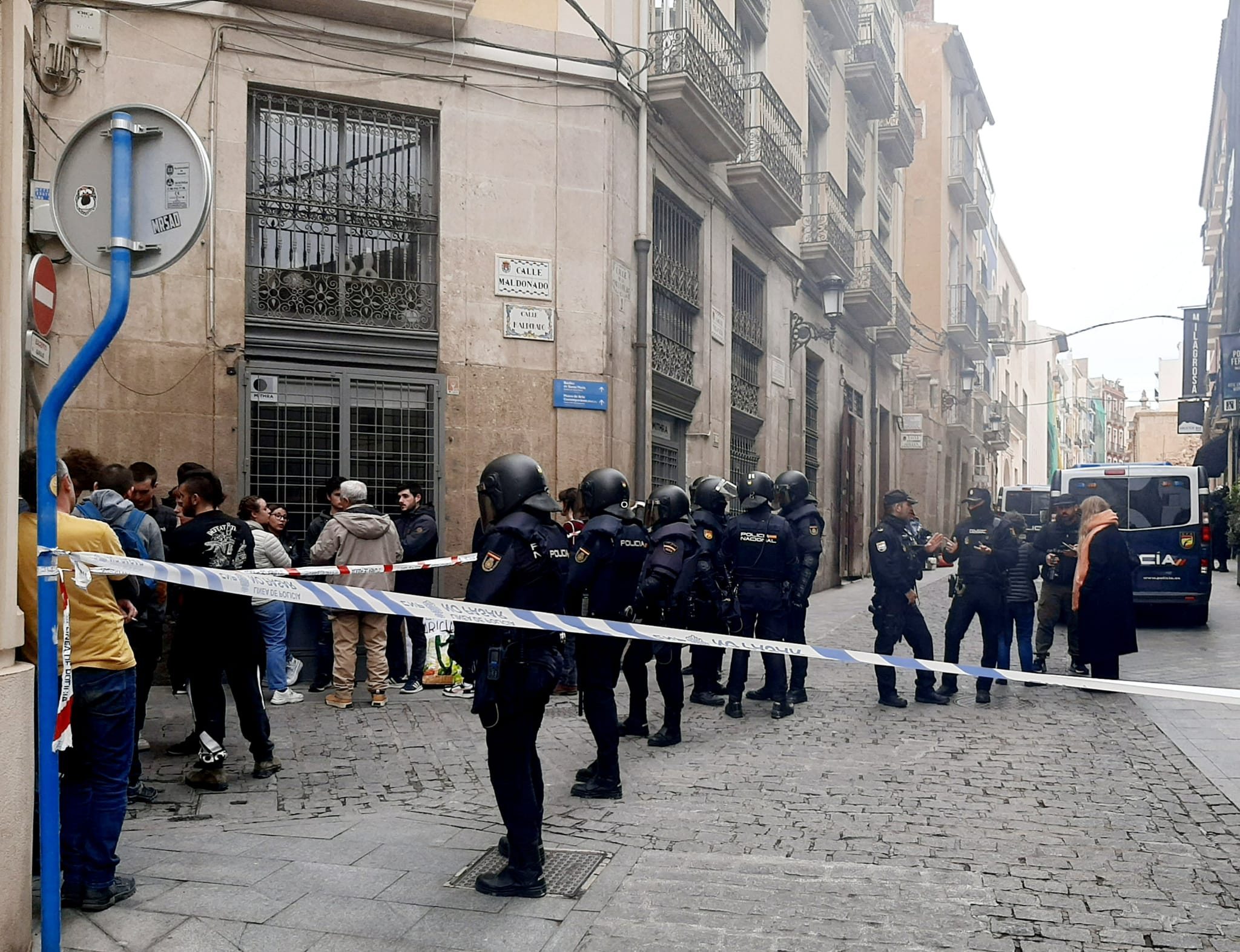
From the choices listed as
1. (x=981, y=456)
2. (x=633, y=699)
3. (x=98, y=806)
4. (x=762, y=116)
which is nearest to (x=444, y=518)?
(x=633, y=699)

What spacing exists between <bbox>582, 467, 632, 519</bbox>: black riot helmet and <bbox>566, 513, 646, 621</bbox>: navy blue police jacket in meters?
0.04

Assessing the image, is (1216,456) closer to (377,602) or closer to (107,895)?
(377,602)

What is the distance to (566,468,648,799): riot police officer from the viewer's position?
596 centimetres

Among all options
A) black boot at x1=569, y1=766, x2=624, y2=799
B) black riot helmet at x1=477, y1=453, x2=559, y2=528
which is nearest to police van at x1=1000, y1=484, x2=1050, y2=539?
black boot at x1=569, y1=766, x2=624, y2=799

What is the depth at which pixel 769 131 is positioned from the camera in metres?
16.7

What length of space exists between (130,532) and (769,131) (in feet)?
41.8

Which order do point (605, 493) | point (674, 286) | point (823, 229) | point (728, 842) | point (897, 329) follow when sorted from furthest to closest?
point (897, 329) → point (823, 229) → point (674, 286) → point (605, 493) → point (728, 842)

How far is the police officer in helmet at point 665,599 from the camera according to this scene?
7117 mm

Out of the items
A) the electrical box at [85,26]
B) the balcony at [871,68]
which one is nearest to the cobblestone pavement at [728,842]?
the electrical box at [85,26]

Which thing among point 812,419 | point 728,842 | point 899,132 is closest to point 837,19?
point 899,132

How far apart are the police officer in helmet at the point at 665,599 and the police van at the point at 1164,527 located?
8560mm

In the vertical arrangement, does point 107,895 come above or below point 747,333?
below

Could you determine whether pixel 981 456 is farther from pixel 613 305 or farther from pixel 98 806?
pixel 98 806

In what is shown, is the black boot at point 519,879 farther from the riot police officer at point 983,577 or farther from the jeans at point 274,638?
the riot police officer at point 983,577
